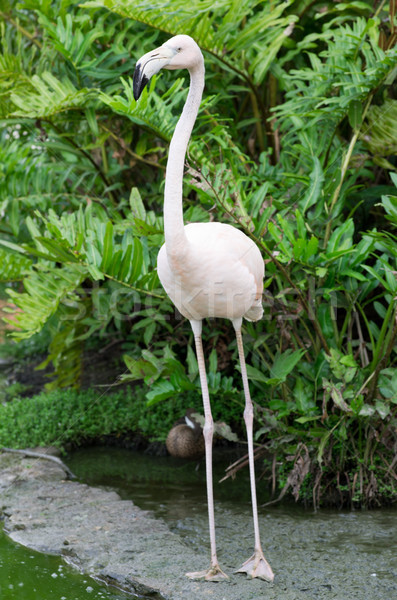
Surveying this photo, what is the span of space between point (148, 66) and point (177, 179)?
438 mm

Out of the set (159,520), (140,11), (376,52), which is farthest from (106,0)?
(159,520)

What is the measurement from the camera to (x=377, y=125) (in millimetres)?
3830

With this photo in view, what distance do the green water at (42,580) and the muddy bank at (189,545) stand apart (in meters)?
0.05

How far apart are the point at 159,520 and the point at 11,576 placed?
77 centimetres

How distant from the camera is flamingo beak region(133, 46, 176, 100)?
2.30m

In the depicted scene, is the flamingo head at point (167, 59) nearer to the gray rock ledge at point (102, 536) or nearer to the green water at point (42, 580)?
the gray rock ledge at point (102, 536)

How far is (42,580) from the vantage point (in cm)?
302

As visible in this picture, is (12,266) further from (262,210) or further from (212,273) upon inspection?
(212,273)

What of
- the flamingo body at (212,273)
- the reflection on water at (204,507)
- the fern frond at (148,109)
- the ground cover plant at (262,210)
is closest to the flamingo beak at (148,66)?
the flamingo body at (212,273)

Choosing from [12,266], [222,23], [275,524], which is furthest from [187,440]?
[222,23]

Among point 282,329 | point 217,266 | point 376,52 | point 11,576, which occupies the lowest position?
point 11,576

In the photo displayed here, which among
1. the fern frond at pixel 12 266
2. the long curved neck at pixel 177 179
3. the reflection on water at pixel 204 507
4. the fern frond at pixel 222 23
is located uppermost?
the fern frond at pixel 222 23

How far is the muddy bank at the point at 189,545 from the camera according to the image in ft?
9.00

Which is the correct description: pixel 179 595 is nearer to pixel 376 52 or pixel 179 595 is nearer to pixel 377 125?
pixel 377 125
